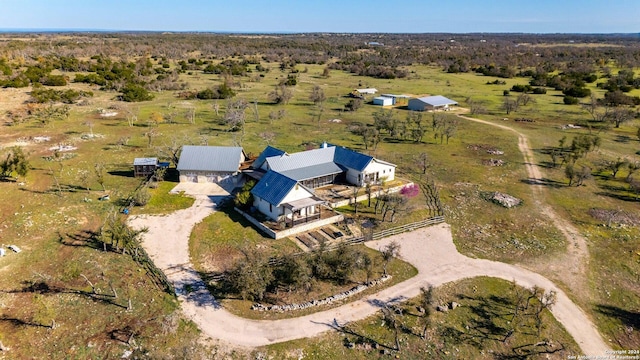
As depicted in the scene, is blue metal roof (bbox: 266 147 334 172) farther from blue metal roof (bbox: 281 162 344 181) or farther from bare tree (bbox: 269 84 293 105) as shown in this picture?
Result: bare tree (bbox: 269 84 293 105)

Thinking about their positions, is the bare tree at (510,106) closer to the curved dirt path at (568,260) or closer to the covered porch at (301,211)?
the curved dirt path at (568,260)

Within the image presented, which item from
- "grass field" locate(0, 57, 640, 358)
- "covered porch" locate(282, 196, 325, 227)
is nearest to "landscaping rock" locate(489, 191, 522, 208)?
"grass field" locate(0, 57, 640, 358)

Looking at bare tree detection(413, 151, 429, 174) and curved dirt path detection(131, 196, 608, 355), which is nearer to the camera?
curved dirt path detection(131, 196, 608, 355)

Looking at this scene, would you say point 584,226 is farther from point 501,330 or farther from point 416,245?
point 501,330

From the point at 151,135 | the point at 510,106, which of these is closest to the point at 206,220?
the point at 151,135

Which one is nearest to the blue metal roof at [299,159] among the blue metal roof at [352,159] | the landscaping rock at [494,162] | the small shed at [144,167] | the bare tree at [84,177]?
the blue metal roof at [352,159]

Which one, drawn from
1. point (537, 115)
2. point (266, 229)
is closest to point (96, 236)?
point (266, 229)
